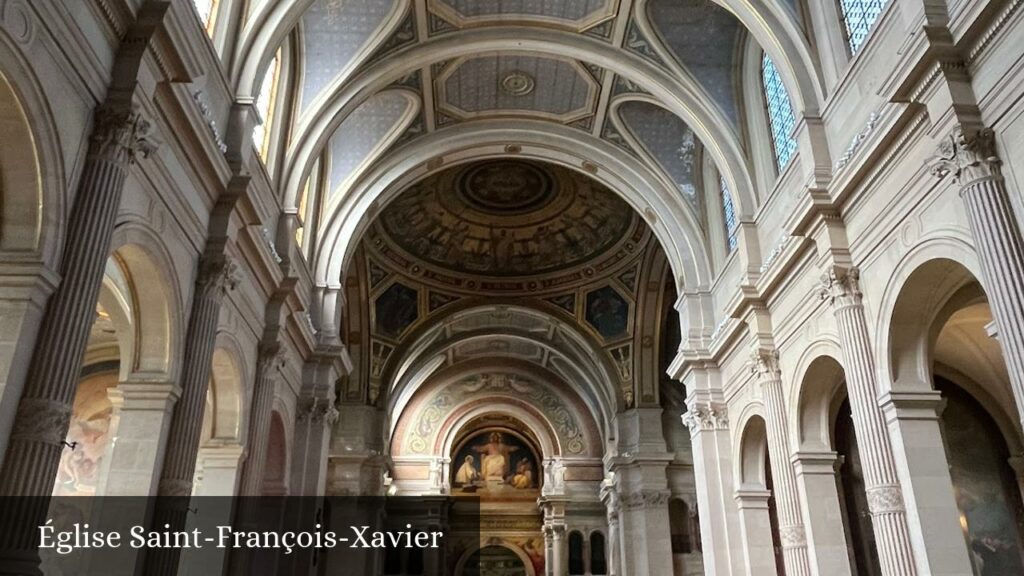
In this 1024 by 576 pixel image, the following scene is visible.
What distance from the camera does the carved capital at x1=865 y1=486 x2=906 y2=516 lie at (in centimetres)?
835

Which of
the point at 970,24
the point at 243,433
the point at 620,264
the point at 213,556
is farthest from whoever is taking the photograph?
the point at 620,264

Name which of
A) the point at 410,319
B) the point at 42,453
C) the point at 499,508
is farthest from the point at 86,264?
the point at 499,508

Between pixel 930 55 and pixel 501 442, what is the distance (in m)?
26.0

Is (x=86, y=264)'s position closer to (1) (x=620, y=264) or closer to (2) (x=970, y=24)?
(2) (x=970, y=24)

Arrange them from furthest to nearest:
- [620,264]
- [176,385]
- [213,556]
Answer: [620,264] < [213,556] < [176,385]

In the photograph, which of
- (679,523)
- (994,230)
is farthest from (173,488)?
(679,523)

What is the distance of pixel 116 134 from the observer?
7.02 m

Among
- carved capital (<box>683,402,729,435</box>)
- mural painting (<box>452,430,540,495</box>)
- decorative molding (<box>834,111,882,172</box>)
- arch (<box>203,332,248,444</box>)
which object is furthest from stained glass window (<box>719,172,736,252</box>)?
mural painting (<box>452,430,540,495</box>)

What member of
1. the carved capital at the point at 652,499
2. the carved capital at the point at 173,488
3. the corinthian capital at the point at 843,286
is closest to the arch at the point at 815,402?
the corinthian capital at the point at 843,286

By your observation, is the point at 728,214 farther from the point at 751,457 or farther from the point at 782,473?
the point at 782,473

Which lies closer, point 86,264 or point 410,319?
point 86,264

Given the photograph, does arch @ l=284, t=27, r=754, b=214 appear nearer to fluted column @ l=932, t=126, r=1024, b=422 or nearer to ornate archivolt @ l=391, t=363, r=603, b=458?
fluted column @ l=932, t=126, r=1024, b=422

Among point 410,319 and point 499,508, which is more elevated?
point 410,319

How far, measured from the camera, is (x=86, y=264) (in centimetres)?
658
